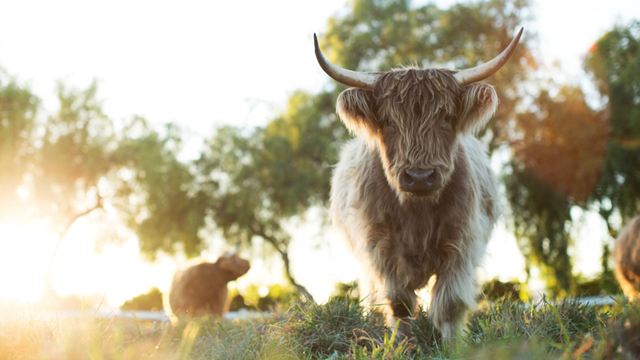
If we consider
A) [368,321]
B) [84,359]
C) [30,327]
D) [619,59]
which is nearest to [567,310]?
[368,321]

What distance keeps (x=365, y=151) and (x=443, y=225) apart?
42.4 inches

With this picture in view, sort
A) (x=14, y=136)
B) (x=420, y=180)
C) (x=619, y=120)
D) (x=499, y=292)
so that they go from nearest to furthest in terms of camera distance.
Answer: (x=420, y=180), (x=499, y=292), (x=619, y=120), (x=14, y=136)

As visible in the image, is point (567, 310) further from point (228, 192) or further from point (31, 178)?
point (31, 178)

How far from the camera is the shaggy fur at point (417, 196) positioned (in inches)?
213

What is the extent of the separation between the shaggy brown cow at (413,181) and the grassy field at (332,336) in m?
0.44

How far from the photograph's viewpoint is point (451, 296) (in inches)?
218

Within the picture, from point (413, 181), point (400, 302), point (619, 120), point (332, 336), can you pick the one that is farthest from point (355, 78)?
point (619, 120)

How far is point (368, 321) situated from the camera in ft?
16.2

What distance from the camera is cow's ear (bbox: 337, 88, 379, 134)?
565 cm

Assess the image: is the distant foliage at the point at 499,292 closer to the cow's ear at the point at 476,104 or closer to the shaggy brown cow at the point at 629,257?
the shaggy brown cow at the point at 629,257

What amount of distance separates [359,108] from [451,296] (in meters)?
1.64

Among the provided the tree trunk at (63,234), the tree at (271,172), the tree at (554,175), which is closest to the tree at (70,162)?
the tree trunk at (63,234)

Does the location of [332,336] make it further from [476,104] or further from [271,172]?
[271,172]

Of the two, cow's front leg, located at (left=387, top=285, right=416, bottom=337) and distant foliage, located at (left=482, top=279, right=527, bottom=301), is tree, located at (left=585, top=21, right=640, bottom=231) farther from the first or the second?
cow's front leg, located at (left=387, top=285, right=416, bottom=337)
